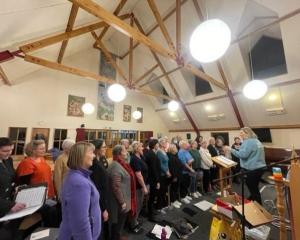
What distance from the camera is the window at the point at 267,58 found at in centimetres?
544

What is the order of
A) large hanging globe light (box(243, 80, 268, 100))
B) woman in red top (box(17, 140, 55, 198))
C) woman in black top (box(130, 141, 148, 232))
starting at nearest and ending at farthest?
1. woman in red top (box(17, 140, 55, 198))
2. woman in black top (box(130, 141, 148, 232))
3. large hanging globe light (box(243, 80, 268, 100))

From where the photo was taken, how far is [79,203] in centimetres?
116

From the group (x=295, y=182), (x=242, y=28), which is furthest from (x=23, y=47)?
(x=242, y=28)

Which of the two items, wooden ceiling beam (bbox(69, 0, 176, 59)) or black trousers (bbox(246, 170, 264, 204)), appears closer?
wooden ceiling beam (bbox(69, 0, 176, 59))

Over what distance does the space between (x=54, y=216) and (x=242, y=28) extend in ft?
21.0

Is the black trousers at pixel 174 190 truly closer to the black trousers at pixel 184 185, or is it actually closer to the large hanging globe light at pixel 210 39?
the black trousers at pixel 184 185

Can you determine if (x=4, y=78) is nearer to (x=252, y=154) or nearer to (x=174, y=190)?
(x=174, y=190)

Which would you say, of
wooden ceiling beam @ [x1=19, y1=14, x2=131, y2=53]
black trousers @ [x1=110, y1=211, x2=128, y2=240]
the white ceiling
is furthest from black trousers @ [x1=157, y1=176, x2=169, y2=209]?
wooden ceiling beam @ [x1=19, y1=14, x2=131, y2=53]

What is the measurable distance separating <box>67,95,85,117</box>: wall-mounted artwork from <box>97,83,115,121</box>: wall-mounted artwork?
2.67 ft

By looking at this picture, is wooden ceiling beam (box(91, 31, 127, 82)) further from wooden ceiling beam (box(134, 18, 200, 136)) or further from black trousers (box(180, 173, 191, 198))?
black trousers (box(180, 173, 191, 198))

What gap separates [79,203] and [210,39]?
2.36 meters

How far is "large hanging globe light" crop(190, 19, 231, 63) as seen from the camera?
7.14ft

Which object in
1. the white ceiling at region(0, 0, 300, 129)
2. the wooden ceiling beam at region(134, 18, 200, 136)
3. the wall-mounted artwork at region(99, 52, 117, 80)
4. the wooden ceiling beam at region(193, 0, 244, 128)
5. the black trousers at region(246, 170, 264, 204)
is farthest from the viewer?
the wall-mounted artwork at region(99, 52, 117, 80)

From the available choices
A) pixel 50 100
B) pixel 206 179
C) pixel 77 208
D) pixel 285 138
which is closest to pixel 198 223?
pixel 206 179
